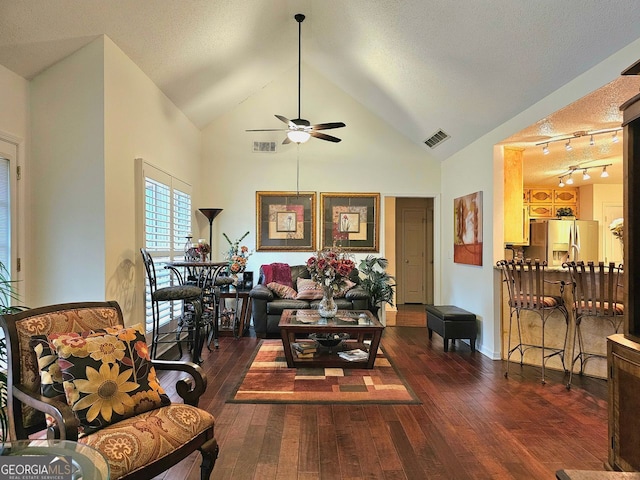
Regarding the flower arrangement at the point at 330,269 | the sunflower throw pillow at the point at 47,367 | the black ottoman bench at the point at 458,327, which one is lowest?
the black ottoman bench at the point at 458,327

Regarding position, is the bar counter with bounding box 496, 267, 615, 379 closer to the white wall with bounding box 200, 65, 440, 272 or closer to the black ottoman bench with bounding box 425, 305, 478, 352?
the black ottoman bench with bounding box 425, 305, 478, 352

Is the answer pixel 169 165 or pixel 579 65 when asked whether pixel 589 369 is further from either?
pixel 169 165

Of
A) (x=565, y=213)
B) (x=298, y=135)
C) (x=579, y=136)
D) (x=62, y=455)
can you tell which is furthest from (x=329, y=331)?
(x=565, y=213)

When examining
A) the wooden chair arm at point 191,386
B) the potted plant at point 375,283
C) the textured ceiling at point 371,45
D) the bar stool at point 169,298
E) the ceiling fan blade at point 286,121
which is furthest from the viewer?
the potted plant at point 375,283

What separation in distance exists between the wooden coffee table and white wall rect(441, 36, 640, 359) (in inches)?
57.7

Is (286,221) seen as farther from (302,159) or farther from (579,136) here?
(579,136)

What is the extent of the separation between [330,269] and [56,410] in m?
2.91

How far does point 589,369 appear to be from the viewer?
393 cm

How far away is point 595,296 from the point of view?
11.4 feet

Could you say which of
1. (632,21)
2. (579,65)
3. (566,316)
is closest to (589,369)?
(566,316)

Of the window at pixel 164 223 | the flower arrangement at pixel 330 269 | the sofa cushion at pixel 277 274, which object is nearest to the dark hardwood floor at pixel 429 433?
the flower arrangement at pixel 330 269

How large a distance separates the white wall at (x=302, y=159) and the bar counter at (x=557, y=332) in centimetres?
265

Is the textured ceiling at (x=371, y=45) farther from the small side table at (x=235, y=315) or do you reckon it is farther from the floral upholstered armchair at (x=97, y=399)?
the small side table at (x=235, y=315)

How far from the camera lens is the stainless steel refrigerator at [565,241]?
6559 millimetres
